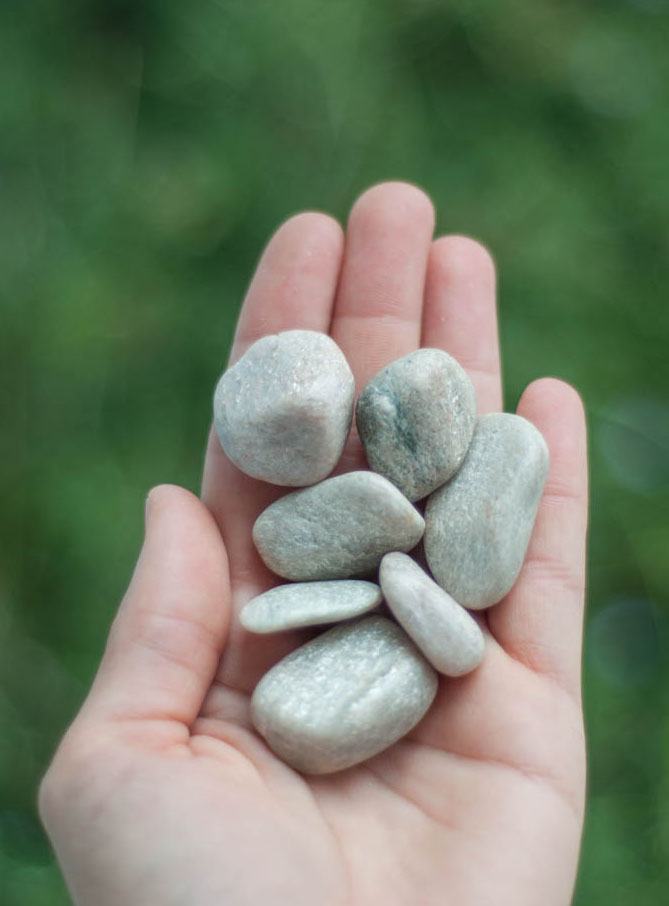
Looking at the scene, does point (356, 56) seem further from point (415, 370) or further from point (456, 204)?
point (415, 370)

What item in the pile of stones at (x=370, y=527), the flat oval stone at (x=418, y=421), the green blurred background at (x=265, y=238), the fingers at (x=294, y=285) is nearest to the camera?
the pile of stones at (x=370, y=527)

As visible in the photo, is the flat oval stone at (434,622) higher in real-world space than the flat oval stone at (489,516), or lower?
lower

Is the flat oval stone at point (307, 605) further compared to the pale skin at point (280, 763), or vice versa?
the flat oval stone at point (307, 605)

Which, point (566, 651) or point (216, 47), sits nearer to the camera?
point (566, 651)

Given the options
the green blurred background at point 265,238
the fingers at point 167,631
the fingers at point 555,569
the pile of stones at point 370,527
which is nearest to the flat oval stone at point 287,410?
the pile of stones at point 370,527

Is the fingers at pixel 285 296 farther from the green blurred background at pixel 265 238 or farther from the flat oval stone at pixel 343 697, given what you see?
the green blurred background at pixel 265 238

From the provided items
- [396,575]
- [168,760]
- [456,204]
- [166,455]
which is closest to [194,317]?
[166,455]

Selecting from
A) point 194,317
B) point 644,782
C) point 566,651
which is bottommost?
point 644,782
